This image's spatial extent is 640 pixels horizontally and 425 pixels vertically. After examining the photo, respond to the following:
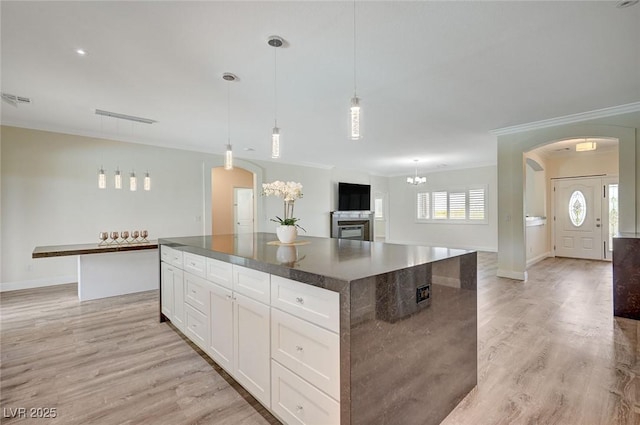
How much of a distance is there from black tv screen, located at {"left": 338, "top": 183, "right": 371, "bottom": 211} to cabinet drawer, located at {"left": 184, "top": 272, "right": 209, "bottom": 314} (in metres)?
7.24

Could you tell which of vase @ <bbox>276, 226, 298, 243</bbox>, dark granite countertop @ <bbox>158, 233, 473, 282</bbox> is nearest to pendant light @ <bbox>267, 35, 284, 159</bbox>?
vase @ <bbox>276, 226, 298, 243</bbox>

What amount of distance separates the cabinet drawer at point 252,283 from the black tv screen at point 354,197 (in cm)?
778

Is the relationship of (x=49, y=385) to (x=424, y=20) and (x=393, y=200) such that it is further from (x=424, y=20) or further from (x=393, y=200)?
(x=393, y=200)

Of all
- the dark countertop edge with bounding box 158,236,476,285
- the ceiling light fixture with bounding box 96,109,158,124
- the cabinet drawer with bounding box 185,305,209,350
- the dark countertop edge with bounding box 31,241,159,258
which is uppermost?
the ceiling light fixture with bounding box 96,109,158,124

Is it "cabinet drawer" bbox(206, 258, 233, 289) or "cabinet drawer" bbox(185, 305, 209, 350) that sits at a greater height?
"cabinet drawer" bbox(206, 258, 233, 289)

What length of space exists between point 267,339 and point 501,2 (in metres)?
2.63

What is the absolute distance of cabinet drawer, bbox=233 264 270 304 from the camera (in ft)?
5.71

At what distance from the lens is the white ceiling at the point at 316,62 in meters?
2.13

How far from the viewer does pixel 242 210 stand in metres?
9.38

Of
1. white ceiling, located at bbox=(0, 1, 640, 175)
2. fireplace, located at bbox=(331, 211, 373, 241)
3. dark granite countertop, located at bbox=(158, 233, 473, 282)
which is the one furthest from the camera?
fireplace, located at bbox=(331, 211, 373, 241)

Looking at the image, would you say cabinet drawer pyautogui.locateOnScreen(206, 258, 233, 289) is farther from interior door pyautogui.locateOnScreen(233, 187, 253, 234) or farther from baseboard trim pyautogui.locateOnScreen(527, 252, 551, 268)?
interior door pyautogui.locateOnScreen(233, 187, 253, 234)

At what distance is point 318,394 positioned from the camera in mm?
1394

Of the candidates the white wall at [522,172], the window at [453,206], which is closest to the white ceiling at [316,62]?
the white wall at [522,172]

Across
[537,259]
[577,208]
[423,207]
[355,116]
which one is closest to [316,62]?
[355,116]
